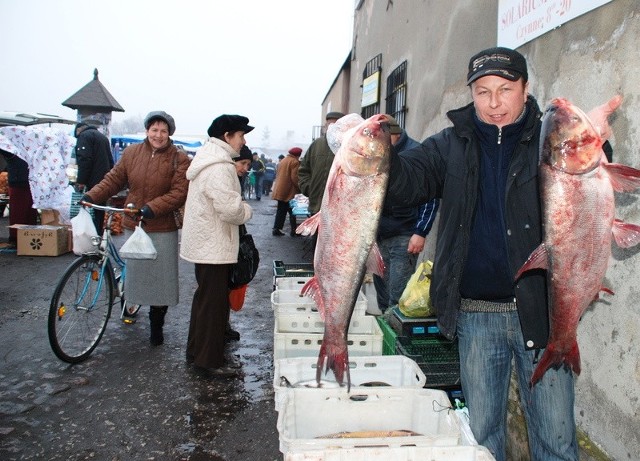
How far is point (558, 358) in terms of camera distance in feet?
7.59

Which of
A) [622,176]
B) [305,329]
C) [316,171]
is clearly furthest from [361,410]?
[316,171]

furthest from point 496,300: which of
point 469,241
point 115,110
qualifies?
point 115,110

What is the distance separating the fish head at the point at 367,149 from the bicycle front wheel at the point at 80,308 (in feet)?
12.6

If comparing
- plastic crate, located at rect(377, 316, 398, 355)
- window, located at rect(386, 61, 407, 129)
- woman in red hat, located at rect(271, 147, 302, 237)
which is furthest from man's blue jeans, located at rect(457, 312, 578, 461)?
woman in red hat, located at rect(271, 147, 302, 237)

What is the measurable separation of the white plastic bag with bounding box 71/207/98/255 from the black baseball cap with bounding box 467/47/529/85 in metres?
4.05

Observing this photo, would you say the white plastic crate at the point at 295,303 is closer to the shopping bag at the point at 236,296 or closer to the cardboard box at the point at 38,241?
the shopping bag at the point at 236,296

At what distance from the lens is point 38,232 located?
9844 millimetres

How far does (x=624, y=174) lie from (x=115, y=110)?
17.2 metres

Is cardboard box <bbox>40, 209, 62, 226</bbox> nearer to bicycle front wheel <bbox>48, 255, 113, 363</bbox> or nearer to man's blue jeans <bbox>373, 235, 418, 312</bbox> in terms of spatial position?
bicycle front wheel <bbox>48, 255, 113, 363</bbox>

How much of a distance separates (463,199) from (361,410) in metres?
1.21

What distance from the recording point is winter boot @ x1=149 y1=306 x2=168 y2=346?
552cm

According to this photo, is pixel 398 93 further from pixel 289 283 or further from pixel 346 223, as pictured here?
pixel 346 223

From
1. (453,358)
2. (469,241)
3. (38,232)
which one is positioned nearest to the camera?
(469,241)

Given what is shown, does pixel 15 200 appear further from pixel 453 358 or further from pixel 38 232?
pixel 453 358
